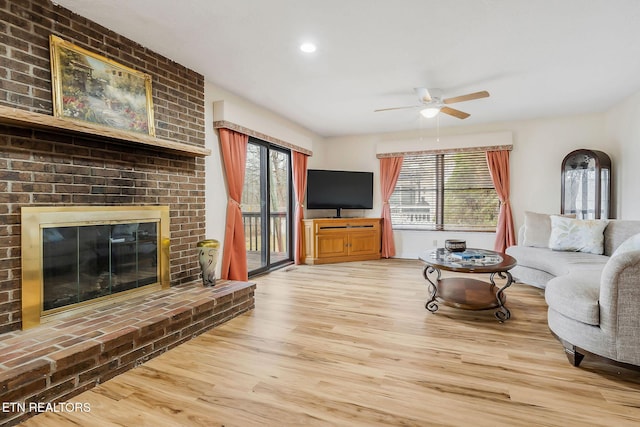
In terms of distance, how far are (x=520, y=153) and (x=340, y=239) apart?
331cm

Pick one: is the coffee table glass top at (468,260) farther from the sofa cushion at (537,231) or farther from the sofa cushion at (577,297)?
the sofa cushion at (537,231)

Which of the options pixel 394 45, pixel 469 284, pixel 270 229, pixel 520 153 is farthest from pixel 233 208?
pixel 520 153

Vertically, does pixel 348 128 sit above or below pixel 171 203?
above

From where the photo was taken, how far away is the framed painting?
2.24 metres

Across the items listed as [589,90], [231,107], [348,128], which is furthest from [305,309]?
[589,90]

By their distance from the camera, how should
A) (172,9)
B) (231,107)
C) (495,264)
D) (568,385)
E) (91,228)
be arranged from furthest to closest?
(231,107)
(495,264)
(91,228)
(172,9)
(568,385)

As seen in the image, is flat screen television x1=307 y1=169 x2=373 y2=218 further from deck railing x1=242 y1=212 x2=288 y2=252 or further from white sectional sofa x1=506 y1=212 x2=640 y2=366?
white sectional sofa x1=506 y1=212 x2=640 y2=366

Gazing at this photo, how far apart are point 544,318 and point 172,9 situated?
3946 millimetres

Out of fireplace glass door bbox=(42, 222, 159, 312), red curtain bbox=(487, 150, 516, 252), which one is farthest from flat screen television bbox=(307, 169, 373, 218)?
fireplace glass door bbox=(42, 222, 159, 312)

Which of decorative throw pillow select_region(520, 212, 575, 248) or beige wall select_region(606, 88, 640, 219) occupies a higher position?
beige wall select_region(606, 88, 640, 219)

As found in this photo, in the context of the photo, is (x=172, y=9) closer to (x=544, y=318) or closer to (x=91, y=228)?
(x=91, y=228)

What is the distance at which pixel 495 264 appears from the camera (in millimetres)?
2859

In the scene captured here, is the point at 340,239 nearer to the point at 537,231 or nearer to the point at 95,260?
the point at 537,231

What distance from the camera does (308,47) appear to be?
2.81 meters
